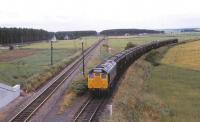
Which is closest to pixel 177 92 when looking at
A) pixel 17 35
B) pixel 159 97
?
pixel 159 97

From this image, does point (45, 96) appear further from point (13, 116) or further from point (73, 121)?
point (73, 121)

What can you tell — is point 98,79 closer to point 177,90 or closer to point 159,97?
point 159,97

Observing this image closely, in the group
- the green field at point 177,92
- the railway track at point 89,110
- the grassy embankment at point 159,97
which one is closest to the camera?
the railway track at point 89,110

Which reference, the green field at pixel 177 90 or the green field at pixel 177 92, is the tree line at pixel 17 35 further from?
the green field at pixel 177 92

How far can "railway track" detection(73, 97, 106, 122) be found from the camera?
2638 cm

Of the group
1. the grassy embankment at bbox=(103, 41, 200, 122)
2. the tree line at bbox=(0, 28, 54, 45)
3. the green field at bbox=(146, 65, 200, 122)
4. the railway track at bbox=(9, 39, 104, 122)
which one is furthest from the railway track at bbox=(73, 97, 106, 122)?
the tree line at bbox=(0, 28, 54, 45)

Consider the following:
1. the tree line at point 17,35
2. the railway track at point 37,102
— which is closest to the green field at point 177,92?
the railway track at point 37,102

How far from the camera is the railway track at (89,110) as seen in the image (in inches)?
1038

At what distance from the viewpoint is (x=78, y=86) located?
117 ft

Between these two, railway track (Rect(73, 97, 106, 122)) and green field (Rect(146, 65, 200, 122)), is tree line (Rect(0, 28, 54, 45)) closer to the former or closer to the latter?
green field (Rect(146, 65, 200, 122))

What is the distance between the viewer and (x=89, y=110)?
28.8 meters

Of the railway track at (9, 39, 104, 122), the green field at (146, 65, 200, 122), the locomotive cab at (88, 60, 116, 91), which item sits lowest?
the green field at (146, 65, 200, 122)

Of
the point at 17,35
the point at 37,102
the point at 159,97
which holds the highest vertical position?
the point at 17,35

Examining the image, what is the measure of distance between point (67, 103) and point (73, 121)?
19.2ft
